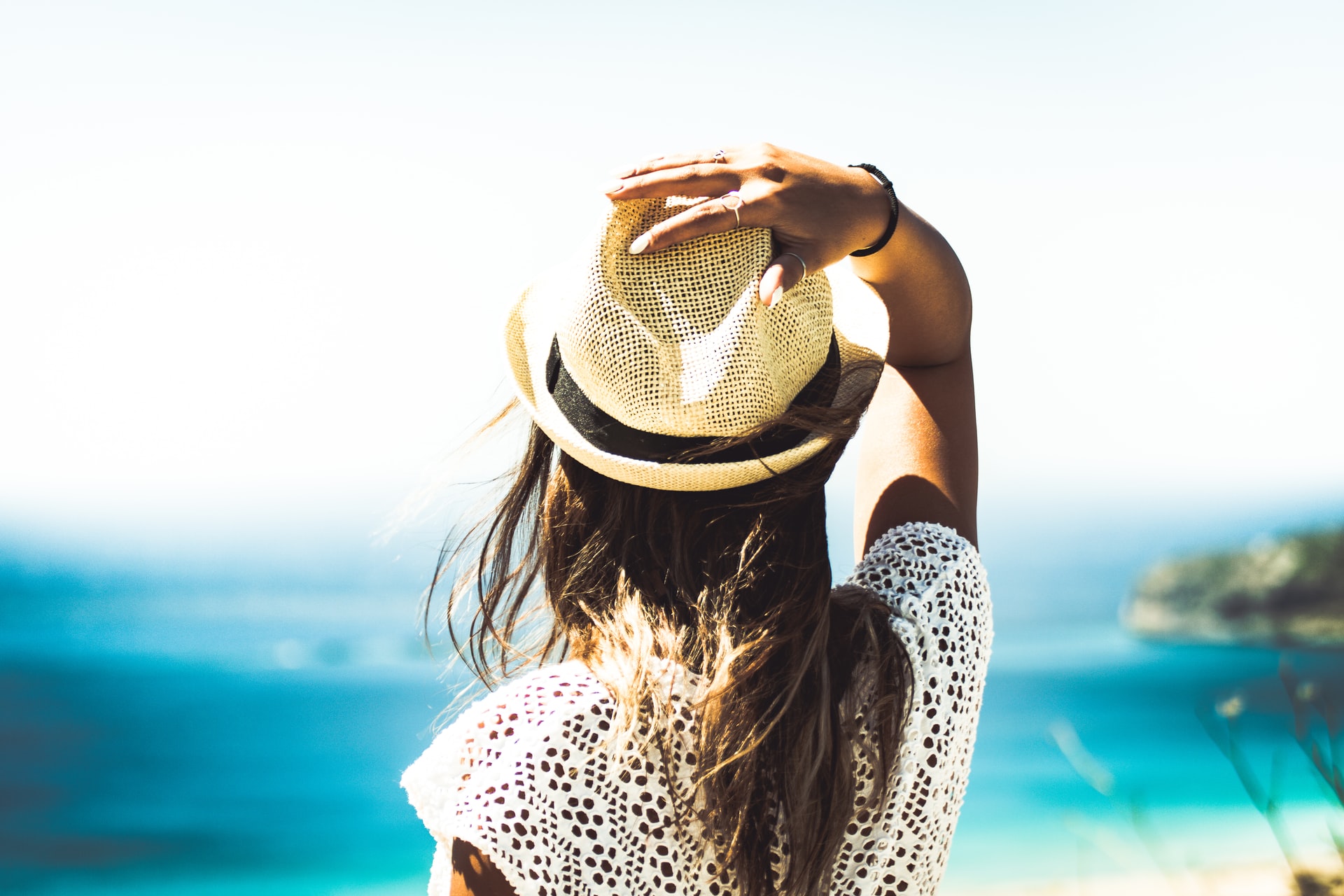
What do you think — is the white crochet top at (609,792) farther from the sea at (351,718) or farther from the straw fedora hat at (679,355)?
the sea at (351,718)

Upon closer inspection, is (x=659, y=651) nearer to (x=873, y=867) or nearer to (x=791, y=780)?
(x=791, y=780)

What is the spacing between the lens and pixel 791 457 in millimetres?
1054

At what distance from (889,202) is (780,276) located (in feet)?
0.93

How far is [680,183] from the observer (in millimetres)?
1019

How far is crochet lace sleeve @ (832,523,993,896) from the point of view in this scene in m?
1.08

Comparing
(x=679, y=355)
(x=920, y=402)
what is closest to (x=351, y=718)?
(x=920, y=402)

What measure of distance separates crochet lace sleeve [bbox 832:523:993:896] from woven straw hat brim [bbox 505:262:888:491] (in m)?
0.20

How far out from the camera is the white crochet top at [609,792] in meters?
0.97

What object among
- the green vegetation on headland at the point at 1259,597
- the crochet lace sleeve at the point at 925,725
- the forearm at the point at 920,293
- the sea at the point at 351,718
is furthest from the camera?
the green vegetation on headland at the point at 1259,597

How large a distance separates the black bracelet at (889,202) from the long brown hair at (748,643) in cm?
25

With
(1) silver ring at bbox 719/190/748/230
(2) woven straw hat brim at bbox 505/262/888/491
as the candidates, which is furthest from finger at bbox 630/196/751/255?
(2) woven straw hat brim at bbox 505/262/888/491

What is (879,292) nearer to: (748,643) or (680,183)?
(680,183)

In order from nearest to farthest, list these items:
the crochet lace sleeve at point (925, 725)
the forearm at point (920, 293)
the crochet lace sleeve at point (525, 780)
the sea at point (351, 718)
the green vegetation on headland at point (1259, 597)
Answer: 1. the crochet lace sleeve at point (525, 780)
2. the crochet lace sleeve at point (925, 725)
3. the forearm at point (920, 293)
4. the sea at point (351, 718)
5. the green vegetation on headland at point (1259, 597)

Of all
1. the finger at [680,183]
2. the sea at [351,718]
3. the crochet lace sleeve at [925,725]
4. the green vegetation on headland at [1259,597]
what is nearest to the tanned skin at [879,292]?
the finger at [680,183]
